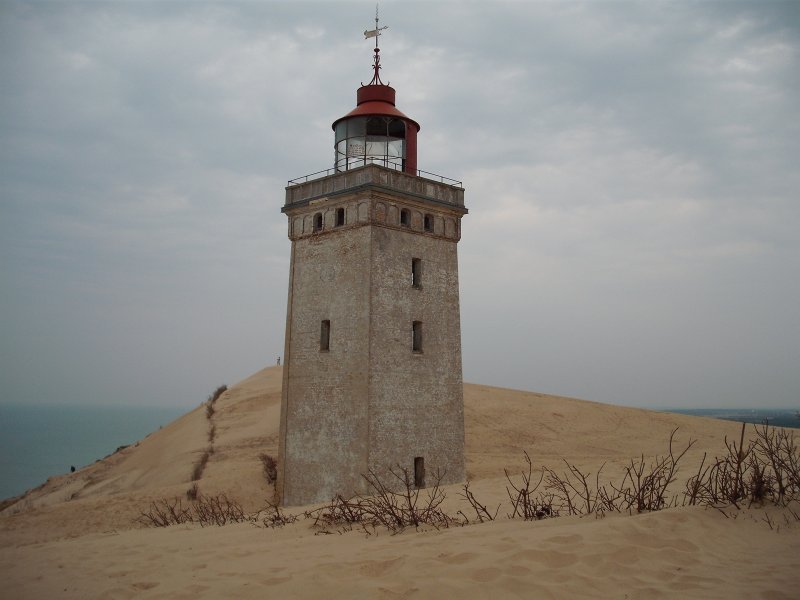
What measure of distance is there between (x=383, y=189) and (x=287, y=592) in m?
12.8

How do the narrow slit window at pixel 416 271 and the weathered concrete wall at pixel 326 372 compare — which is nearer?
the weathered concrete wall at pixel 326 372

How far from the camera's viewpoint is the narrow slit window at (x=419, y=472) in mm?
16578

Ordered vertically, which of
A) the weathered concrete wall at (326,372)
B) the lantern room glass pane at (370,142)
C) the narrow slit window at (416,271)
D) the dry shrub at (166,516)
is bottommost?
the dry shrub at (166,516)

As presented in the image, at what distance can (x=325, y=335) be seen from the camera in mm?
17344

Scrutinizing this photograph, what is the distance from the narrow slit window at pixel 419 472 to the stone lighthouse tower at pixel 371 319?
3 centimetres

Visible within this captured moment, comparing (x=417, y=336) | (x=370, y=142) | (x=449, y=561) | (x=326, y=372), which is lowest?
(x=449, y=561)

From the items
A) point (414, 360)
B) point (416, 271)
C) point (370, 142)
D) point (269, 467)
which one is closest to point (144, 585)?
point (414, 360)

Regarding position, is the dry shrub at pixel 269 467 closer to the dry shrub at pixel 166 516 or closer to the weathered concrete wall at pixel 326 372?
the weathered concrete wall at pixel 326 372

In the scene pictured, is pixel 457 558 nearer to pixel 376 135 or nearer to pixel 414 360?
pixel 414 360

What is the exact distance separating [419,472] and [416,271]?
5.39 meters

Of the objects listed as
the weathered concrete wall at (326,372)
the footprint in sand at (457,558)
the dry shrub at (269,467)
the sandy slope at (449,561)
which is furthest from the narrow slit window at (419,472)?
the footprint in sand at (457,558)

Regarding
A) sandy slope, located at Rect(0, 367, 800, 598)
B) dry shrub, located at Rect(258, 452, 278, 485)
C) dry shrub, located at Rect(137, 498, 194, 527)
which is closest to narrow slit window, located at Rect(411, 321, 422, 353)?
dry shrub, located at Rect(258, 452, 278, 485)

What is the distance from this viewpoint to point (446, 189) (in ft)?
60.8

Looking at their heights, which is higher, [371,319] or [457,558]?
[371,319]
